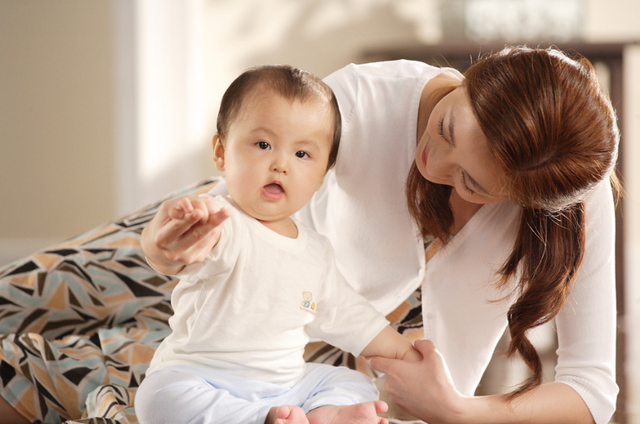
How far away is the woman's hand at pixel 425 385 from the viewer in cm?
98

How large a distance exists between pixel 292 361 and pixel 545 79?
0.50 meters

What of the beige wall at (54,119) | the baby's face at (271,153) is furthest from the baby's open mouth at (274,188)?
the beige wall at (54,119)

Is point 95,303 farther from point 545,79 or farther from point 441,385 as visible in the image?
point 545,79

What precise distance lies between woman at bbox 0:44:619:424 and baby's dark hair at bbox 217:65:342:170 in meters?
0.19

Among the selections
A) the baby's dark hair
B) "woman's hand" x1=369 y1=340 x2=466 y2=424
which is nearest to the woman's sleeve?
"woman's hand" x1=369 y1=340 x2=466 y2=424

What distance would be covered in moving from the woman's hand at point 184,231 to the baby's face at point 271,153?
4.1 inches

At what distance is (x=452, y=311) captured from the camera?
4.02 ft

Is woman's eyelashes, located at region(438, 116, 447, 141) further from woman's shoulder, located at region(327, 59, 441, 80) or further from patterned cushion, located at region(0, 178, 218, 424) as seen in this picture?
patterned cushion, located at region(0, 178, 218, 424)

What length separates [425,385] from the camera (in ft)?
3.24

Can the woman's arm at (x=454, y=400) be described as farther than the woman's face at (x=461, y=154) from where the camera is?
Yes

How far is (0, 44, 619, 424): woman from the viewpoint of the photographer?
850 millimetres

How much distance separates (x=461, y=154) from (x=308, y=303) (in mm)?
293

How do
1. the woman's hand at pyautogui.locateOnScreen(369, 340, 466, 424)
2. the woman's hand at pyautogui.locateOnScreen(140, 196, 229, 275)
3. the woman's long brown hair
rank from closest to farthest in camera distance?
the woman's hand at pyautogui.locateOnScreen(140, 196, 229, 275)
the woman's long brown hair
the woman's hand at pyautogui.locateOnScreen(369, 340, 466, 424)

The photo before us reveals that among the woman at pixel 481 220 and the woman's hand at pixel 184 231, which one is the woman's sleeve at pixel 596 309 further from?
the woman's hand at pixel 184 231
